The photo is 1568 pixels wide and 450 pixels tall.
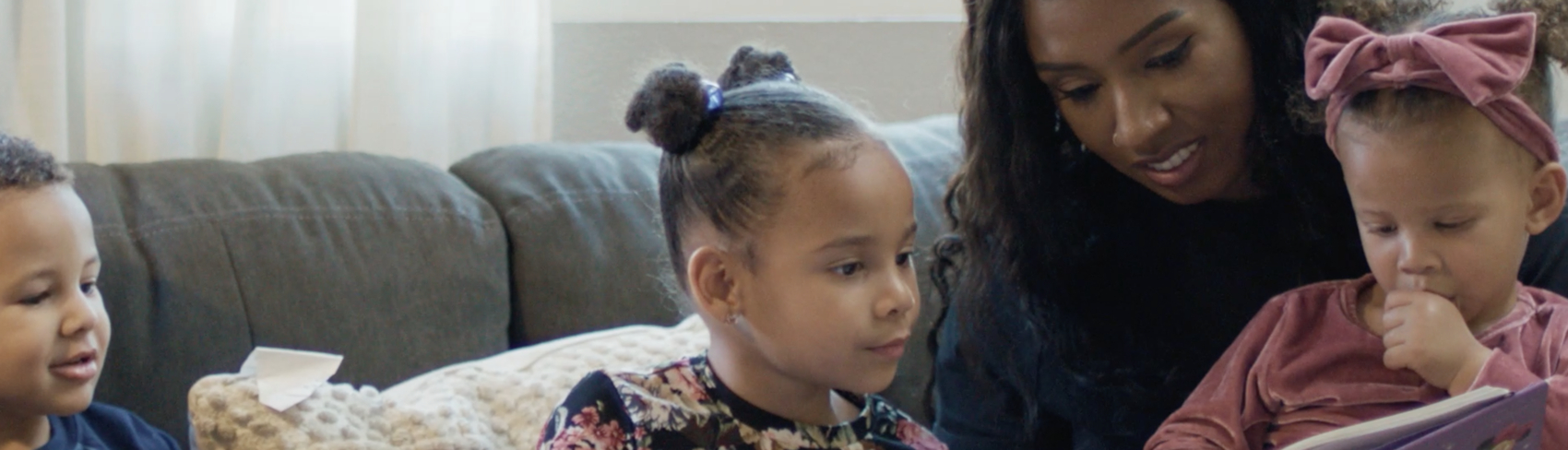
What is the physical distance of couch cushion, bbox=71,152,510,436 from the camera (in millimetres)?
1665

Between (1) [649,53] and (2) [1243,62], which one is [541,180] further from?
(2) [1243,62]

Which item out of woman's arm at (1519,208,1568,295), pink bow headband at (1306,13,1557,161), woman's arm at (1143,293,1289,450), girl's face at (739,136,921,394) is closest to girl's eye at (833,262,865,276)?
girl's face at (739,136,921,394)

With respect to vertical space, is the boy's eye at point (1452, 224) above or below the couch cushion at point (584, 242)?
above

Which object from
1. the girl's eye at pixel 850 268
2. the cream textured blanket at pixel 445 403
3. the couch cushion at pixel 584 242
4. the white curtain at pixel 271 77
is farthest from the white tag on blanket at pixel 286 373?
the white curtain at pixel 271 77

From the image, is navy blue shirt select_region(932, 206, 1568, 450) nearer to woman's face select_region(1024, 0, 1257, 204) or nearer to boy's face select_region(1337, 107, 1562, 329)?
woman's face select_region(1024, 0, 1257, 204)

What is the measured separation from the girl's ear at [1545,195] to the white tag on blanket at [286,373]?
114 cm

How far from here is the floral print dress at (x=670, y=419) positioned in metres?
1.29

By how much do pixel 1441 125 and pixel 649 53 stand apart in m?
1.57

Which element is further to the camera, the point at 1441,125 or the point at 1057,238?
the point at 1057,238

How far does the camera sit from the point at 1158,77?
1.40 metres

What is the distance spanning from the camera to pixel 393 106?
87.1 inches

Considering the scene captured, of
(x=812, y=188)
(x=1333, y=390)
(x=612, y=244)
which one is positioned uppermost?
(x=812, y=188)

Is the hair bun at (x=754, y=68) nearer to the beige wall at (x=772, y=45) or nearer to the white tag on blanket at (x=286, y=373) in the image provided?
the white tag on blanket at (x=286, y=373)

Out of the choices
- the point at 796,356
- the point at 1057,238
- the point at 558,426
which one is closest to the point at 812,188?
the point at 796,356
